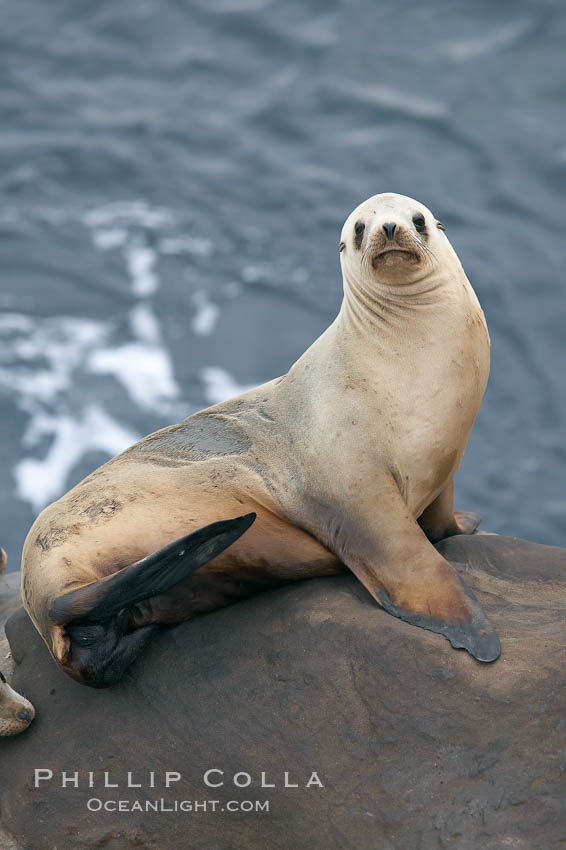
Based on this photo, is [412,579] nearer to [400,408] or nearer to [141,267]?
[400,408]

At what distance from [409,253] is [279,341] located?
6.02 metres

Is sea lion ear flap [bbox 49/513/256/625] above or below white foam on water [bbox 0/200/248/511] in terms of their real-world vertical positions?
above

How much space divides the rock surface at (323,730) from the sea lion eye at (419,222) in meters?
1.62

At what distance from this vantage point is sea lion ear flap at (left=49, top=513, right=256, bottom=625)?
417 cm

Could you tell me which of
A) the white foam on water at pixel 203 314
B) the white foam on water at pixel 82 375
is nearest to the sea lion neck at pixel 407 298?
the white foam on water at pixel 82 375

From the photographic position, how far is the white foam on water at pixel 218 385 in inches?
417

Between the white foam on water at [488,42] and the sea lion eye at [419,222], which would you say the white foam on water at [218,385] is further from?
the sea lion eye at [419,222]

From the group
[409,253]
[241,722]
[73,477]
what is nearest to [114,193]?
[73,477]

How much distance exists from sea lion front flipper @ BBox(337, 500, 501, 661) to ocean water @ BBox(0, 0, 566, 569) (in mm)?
5216

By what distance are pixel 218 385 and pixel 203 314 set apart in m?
0.99

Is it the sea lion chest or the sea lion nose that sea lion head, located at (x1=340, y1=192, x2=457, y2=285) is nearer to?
the sea lion chest

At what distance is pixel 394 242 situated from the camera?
4.85m

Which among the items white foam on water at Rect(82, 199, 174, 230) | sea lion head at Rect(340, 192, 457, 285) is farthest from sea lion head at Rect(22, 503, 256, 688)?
white foam on water at Rect(82, 199, 174, 230)

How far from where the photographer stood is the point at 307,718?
4422 mm
